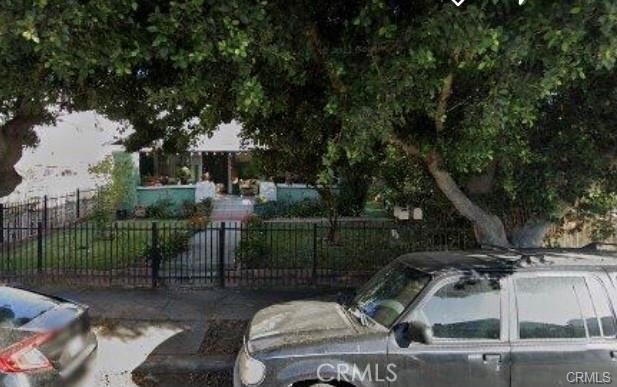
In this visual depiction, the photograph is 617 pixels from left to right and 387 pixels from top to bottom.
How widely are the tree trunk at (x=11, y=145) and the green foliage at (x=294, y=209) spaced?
11661mm

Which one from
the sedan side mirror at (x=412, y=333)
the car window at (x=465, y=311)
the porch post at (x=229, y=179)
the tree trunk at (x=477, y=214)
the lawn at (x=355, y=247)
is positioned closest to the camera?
the sedan side mirror at (x=412, y=333)

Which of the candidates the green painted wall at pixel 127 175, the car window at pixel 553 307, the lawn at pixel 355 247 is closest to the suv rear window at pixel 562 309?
the car window at pixel 553 307

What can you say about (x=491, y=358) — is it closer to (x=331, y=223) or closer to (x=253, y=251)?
(x=253, y=251)

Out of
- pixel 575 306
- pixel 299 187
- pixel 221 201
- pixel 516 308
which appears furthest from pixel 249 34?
pixel 221 201

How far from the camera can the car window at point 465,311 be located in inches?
179

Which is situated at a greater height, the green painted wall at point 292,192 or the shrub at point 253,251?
the green painted wall at point 292,192

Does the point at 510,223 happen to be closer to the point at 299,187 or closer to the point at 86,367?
the point at 86,367

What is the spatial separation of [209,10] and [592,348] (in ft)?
13.9

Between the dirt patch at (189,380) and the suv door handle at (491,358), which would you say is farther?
the dirt patch at (189,380)

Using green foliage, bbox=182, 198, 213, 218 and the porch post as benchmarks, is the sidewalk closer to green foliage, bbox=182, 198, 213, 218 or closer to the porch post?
green foliage, bbox=182, 198, 213, 218

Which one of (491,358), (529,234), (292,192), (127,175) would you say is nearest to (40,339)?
(491,358)

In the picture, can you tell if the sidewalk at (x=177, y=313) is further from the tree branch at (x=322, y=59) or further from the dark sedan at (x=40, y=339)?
the tree branch at (x=322, y=59)

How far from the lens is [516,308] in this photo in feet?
15.1

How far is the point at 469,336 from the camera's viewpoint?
4.54 meters
